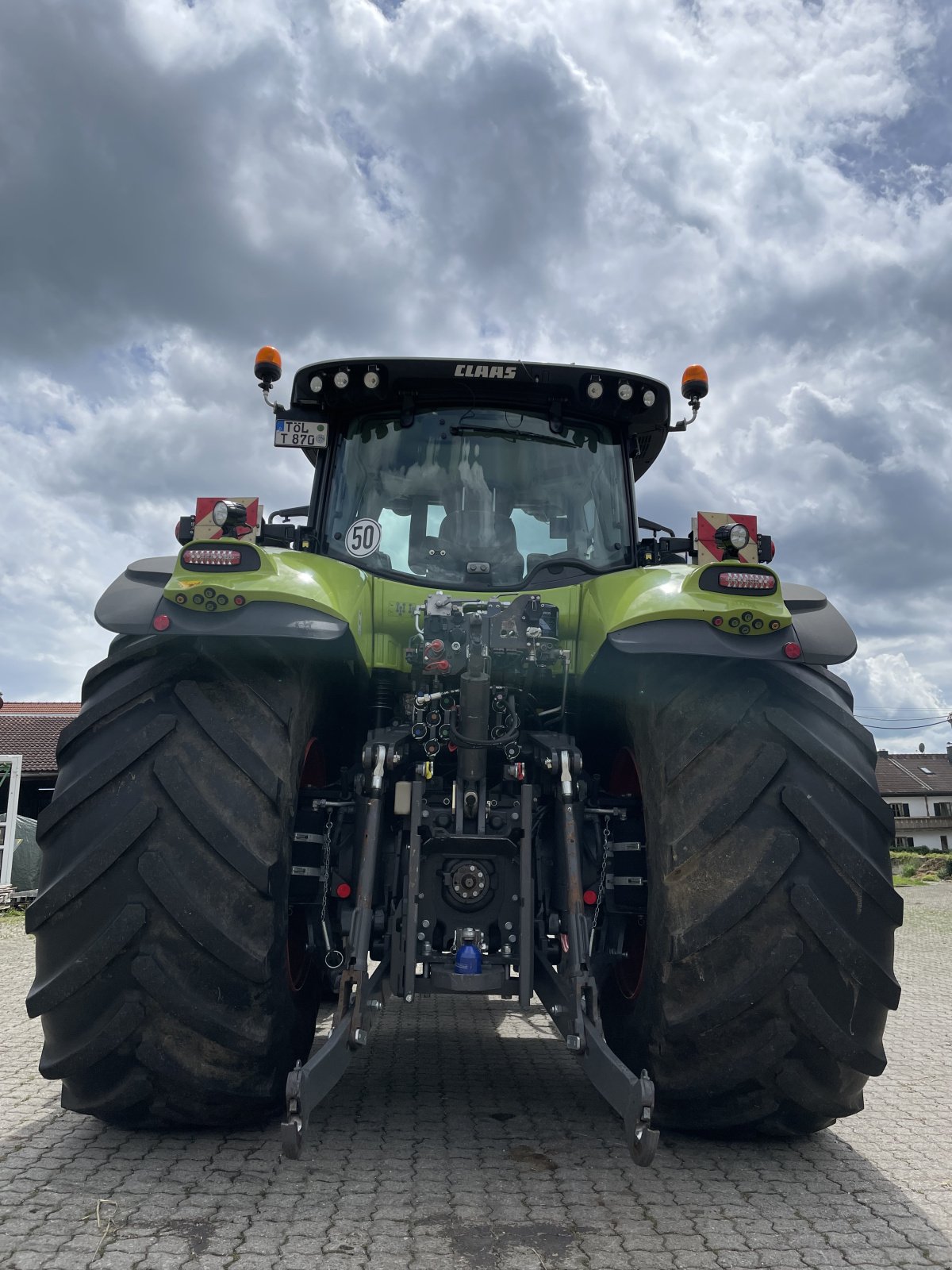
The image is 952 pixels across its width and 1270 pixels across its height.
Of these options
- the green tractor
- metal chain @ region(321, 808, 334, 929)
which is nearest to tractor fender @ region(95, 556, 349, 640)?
the green tractor

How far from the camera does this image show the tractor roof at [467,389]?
4137 millimetres

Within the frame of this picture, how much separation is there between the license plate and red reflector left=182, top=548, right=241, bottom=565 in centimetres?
136

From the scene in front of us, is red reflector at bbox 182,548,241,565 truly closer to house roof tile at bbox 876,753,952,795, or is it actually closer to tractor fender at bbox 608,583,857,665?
tractor fender at bbox 608,583,857,665

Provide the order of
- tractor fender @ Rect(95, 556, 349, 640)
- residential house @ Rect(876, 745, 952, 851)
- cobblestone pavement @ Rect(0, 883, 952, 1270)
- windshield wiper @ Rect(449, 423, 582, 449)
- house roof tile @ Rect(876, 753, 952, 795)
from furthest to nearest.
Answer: house roof tile @ Rect(876, 753, 952, 795), residential house @ Rect(876, 745, 952, 851), windshield wiper @ Rect(449, 423, 582, 449), tractor fender @ Rect(95, 556, 349, 640), cobblestone pavement @ Rect(0, 883, 952, 1270)

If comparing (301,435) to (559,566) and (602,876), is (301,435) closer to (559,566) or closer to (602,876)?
(559,566)

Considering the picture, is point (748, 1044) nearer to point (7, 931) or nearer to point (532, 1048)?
point (532, 1048)

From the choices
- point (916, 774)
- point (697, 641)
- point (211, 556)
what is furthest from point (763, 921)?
point (916, 774)

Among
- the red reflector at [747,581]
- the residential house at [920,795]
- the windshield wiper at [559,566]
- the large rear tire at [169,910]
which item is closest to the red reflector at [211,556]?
the large rear tire at [169,910]

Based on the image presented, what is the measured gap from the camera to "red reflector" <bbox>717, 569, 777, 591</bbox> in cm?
311

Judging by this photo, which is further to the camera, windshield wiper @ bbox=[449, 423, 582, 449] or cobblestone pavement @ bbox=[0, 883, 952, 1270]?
windshield wiper @ bbox=[449, 423, 582, 449]

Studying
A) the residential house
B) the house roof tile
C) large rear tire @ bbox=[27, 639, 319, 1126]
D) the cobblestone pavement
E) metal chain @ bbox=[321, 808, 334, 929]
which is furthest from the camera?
the house roof tile

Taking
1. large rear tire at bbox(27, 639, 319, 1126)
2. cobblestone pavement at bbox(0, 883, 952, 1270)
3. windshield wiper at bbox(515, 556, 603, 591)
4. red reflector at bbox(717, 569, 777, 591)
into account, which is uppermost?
windshield wiper at bbox(515, 556, 603, 591)

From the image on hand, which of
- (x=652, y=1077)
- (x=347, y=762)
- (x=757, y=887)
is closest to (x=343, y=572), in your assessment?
(x=347, y=762)

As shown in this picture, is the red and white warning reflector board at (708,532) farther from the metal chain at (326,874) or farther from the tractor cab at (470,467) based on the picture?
the metal chain at (326,874)
